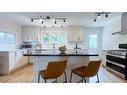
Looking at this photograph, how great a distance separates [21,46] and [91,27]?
4325mm

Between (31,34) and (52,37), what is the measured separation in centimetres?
138

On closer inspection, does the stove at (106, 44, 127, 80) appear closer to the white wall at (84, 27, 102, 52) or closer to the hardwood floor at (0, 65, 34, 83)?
the hardwood floor at (0, 65, 34, 83)

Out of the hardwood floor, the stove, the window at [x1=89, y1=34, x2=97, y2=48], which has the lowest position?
the hardwood floor

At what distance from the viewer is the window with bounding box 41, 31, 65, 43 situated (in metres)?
9.66

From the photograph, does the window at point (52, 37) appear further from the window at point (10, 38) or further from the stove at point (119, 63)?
the stove at point (119, 63)

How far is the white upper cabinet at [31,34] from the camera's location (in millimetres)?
9000

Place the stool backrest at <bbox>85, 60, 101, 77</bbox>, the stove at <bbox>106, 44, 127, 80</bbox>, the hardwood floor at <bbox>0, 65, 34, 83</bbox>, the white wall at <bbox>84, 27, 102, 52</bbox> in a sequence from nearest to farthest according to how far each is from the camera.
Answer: the stool backrest at <bbox>85, 60, 101, 77</bbox>, the hardwood floor at <bbox>0, 65, 34, 83</bbox>, the stove at <bbox>106, 44, 127, 80</bbox>, the white wall at <bbox>84, 27, 102, 52</bbox>

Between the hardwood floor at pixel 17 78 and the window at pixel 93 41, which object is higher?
the window at pixel 93 41

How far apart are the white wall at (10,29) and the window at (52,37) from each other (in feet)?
4.97

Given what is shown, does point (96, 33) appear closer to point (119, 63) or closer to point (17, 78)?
point (119, 63)

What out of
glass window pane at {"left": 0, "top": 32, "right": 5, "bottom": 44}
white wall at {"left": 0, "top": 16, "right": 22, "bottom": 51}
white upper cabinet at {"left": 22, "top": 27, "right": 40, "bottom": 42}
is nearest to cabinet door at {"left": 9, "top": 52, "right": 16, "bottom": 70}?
white wall at {"left": 0, "top": 16, "right": 22, "bottom": 51}

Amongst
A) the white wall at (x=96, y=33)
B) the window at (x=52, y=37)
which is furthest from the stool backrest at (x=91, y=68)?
the white wall at (x=96, y=33)

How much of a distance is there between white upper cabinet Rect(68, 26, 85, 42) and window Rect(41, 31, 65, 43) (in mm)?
648
